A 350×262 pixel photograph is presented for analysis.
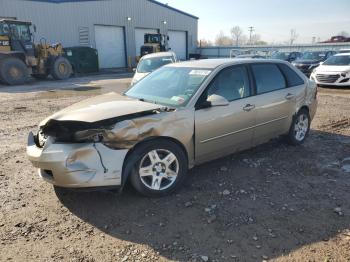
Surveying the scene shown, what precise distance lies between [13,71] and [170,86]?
15.6m

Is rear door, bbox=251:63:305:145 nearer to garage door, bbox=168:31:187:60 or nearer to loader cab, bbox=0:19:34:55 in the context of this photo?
loader cab, bbox=0:19:34:55

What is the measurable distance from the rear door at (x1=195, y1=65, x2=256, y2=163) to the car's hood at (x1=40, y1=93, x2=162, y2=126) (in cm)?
68

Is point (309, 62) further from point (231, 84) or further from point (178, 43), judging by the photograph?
point (178, 43)

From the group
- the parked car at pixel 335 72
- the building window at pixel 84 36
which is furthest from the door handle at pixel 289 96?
the building window at pixel 84 36

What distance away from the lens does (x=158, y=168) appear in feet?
12.5

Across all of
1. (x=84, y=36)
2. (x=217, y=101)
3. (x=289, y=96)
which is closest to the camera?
(x=217, y=101)

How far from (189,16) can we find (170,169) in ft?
121

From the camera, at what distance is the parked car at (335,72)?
13.4 metres

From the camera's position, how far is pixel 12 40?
17703 mm

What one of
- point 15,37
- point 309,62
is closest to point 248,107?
point 309,62

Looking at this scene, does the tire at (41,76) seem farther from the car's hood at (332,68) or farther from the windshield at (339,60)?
the windshield at (339,60)

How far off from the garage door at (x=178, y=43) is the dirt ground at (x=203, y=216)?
109 feet

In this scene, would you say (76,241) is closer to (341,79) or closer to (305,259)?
(305,259)

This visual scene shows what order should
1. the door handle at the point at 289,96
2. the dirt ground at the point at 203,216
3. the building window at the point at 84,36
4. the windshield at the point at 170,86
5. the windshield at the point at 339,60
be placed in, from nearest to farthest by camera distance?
the dirt ground at the point at 203,216
the windshield at the point at 170,86
the door handle at the point at 289,96
the windshield at the point at 339,60
the building window at the point at 84,36
